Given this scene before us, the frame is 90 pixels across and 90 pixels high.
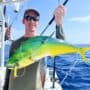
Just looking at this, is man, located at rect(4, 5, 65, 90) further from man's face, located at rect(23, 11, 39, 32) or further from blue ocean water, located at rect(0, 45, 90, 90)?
blue ocean water, located at rect(0, 45, 90, 90)

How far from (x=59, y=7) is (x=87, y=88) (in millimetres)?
12048

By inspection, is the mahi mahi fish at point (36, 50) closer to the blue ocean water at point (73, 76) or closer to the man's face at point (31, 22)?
the man's face at point (31, 22)

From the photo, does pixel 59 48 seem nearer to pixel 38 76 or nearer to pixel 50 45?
pixel 50 45

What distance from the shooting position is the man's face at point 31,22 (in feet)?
12.4

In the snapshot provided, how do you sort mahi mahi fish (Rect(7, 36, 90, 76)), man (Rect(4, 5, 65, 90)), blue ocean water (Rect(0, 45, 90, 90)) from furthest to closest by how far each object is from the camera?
blue ocean water (Rect(0, 45, 90, 90)), man (Rect(4, 5, 65, 90)), mahi mahi fish (Rect(7, 36, 90, 76))

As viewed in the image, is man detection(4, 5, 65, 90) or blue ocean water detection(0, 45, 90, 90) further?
blue ocean water detection(0, 45, 90, 90)

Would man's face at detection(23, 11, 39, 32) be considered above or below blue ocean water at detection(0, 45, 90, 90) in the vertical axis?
above

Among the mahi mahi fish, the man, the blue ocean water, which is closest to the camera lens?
the mahi mahi fish

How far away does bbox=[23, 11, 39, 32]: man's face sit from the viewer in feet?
12.4

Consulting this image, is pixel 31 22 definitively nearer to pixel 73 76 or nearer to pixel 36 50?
pixel 36 50

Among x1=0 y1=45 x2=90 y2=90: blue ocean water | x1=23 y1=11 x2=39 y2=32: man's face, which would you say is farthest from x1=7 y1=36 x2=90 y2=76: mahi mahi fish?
x1=0 y1=45 x2=90 y2=90: blue ocean water

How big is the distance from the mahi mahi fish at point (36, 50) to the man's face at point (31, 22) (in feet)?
0.34

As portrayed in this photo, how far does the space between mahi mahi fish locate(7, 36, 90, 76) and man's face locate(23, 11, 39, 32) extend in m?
0.10

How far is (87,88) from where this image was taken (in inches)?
616
